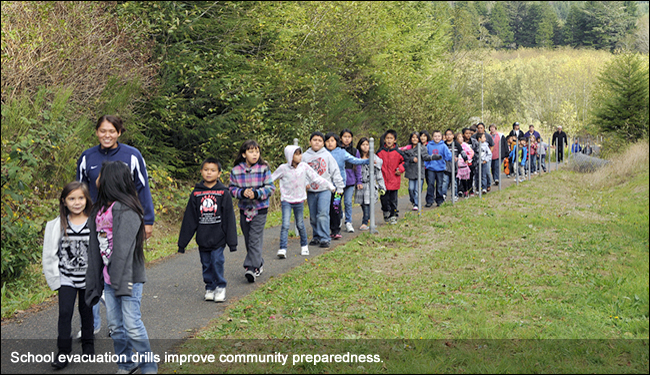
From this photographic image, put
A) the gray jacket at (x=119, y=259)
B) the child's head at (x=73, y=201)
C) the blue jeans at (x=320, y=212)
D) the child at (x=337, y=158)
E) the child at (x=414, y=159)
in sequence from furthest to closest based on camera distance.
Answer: the child at (x=414, y=159) → the child at (x=337, y=158) → the blue jeans at (x=320, y=212) → the child's head at (x=73, y=201) → the gray jacket at (x=119, y=259)

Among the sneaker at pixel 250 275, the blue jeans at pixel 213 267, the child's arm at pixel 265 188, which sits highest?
the child's arm at pixel 265 188

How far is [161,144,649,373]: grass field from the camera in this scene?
5.40 metres

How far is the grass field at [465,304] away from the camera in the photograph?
540cm

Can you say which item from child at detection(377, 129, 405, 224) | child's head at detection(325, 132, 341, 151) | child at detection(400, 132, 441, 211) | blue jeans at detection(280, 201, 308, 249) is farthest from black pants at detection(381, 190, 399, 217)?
blue jeans at detection(280, 201, 308, 249)

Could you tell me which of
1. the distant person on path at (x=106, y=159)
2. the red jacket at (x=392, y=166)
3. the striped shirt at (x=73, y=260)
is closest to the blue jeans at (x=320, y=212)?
the red jacket at (x=392, y=166)

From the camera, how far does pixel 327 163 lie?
420 inches

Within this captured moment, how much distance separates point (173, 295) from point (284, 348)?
8.54ft

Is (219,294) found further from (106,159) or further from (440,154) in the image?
(440,154)

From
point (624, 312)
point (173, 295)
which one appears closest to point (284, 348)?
point (173, 295)

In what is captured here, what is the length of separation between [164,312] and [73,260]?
1.93m

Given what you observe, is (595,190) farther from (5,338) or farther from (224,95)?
(5,338)

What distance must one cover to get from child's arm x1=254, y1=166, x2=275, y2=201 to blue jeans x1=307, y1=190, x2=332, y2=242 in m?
2.33

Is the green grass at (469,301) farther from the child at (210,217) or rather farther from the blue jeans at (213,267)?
the child at (210,217)

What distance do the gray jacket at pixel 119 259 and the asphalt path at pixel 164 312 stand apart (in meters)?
0.78
